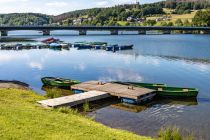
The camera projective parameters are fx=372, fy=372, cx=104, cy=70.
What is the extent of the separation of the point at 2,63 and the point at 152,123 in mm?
72712

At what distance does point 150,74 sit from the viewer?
7688cm

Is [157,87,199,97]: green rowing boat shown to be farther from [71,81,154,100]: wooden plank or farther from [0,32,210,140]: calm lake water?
[71,81,154,100]: wooden plank

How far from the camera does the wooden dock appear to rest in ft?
160

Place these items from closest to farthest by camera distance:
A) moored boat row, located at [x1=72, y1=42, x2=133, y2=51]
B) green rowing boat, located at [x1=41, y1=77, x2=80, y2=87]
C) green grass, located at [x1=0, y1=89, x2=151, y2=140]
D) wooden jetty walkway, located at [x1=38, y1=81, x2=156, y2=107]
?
green grass, located at [x1=0, y1=89, x2=151, y2=140] → wooden jetty walkway, located at [x1=38, y1=81, x2=156, y2=107] → green rowing boat, located at [x1=41, y1=77, x2=80, y2=87] → moored boat row, located at [x1=72, y1=42, x2=133, y2=51]

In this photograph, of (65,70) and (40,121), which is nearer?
(40,121)

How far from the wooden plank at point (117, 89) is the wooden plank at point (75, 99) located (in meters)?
1.62

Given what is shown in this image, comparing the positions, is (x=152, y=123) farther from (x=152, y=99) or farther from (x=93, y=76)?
(x=93, y=76)

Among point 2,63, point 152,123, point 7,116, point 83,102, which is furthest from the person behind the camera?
point 2,63

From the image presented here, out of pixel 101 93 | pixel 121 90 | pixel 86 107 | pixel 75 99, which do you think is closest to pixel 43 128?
pixel 86 107

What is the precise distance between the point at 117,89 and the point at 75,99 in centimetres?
891

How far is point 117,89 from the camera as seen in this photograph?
52.5 meters

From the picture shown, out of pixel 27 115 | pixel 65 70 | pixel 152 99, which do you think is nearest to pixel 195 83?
pixel 152 99

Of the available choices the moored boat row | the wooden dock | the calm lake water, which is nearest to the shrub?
the calm lake water

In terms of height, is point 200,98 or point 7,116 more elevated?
point 7,116
